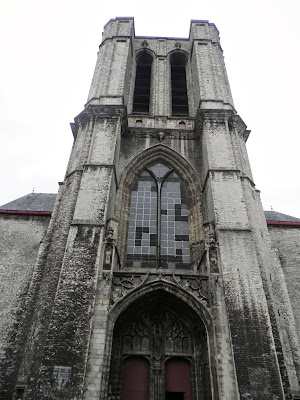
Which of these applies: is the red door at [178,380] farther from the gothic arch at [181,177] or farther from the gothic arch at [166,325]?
the gothic arch at [181,177]

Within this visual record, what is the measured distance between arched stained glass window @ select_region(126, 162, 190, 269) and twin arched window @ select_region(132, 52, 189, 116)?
3913 mm

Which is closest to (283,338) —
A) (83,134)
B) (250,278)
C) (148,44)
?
(250,278)

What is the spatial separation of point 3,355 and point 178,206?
6772 mm

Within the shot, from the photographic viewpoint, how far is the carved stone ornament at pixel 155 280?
8.55 meters

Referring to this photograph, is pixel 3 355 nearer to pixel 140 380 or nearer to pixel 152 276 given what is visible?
pixel 140 380

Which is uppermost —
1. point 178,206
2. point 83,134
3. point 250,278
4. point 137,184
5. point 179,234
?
point 83,134

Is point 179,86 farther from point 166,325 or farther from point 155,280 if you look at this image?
point 166,325

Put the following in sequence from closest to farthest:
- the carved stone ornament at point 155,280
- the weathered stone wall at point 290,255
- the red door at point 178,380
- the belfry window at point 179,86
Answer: the red door at point 178,380 < the carved stone ornament at point 155,280 < the weathered stone wall at point 290,255 < the belfry window at point 179,86

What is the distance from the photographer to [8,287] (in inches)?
404

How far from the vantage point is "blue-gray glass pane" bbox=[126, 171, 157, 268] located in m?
10.2

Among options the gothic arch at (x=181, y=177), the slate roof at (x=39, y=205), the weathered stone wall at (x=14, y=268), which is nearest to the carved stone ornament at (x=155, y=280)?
the gothic arch at (x=181, y=177)

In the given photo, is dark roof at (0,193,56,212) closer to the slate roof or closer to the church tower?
the slate roof

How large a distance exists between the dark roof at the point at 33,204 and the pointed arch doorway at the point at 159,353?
6276 millimetres

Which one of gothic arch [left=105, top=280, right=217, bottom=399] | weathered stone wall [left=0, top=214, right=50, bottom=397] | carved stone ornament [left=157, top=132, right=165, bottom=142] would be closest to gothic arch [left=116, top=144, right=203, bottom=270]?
carved stone ornament [left=157, top=132, right=165, bottom=142]
